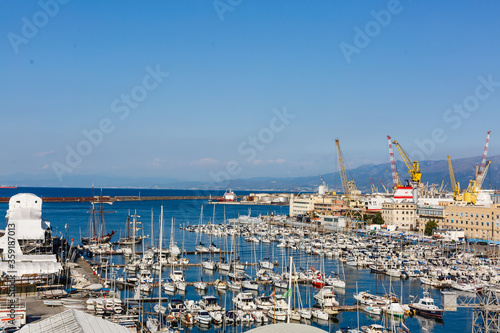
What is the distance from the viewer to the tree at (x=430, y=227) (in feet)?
158

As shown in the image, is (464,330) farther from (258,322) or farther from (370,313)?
(258,322)

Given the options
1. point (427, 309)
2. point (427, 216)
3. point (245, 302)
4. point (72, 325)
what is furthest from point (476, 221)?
point (72, 325)

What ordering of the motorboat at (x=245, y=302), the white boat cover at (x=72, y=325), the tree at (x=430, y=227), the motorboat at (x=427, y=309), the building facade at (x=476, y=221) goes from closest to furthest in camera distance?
1. the white boat cover at (x=72, y=325)
2. the motorboat at (x=245, y=302)
3. the motorboat at (x=427, y=309)
4. the building facade at (x=476, y=221)
5. the tree at (x=430, y=227)

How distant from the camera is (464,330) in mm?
18562

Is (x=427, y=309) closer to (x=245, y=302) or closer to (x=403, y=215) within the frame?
(x=245, y=302)

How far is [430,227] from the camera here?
160 ft

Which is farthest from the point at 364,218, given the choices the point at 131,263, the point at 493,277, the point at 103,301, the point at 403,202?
the point at 103,301

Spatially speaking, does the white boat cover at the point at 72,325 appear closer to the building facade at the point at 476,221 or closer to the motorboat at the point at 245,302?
the motorboat at the point at 245,302

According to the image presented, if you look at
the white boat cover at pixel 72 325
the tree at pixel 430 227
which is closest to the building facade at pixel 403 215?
the tree at pixel 430 227

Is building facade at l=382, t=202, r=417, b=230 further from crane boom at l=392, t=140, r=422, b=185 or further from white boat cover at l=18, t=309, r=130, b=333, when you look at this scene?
white boat cover at l=18, t=309, r=130, b=333

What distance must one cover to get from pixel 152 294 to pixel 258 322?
19.9 feet

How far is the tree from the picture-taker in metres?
48.2

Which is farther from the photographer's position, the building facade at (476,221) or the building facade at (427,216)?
the building facade at (427,216)

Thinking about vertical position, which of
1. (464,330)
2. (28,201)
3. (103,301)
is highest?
(28,201)
